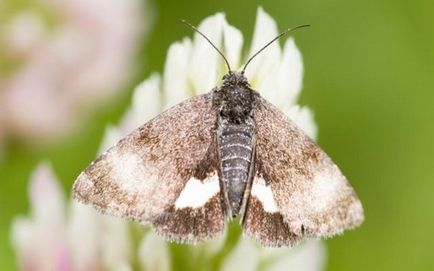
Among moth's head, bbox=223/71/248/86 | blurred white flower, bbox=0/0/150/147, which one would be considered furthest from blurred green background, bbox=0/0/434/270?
moth's head, bbox=223/71/248/86

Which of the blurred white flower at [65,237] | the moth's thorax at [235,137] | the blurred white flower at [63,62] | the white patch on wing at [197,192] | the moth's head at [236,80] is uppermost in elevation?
the blurred white flower at [63,62]

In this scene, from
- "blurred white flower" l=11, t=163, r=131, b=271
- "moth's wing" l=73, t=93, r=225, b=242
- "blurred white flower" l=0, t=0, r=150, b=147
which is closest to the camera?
"moth's wing" l=73, t=93, r=225, b=242

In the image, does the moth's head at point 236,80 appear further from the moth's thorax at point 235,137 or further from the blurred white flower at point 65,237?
the blurred white flower at point 65,237

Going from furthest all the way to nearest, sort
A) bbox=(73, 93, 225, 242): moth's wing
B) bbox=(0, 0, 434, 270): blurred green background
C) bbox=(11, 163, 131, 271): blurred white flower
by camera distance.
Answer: bbox=(0, 0, 434, 270): blurred green background → bbox=(11, 163, 131, 271): blurred white flower → bbox=(73, 93, 225, 242): moth's wing

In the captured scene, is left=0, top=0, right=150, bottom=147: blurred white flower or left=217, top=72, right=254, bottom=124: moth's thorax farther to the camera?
left=0, top=0, right=150, bottom=147: blurred white flower

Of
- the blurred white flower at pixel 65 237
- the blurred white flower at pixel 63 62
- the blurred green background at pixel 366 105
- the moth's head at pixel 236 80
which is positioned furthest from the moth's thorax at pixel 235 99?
the blurred green background at pixel 366 105

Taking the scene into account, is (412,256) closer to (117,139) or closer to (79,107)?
(79,107)

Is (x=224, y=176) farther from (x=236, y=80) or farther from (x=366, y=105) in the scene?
(x=366, y=105)

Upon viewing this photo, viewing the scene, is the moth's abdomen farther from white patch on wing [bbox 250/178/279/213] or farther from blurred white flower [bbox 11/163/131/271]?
blurred white flower [bbox 11/163/131/271]
